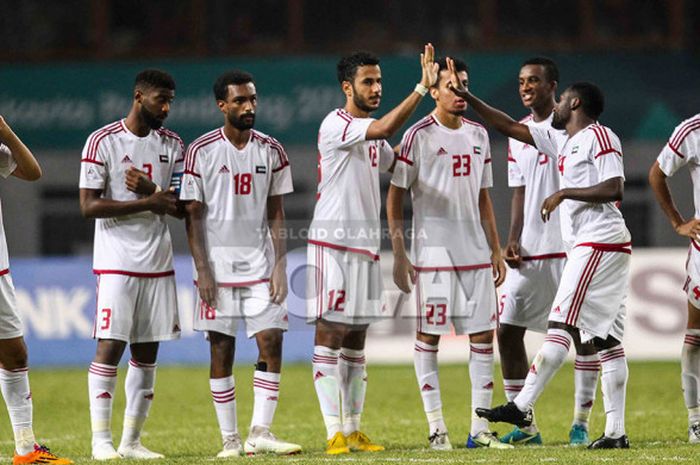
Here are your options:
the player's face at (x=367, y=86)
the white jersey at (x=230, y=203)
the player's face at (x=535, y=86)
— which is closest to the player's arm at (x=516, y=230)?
the player's face at (x=535, y=86)

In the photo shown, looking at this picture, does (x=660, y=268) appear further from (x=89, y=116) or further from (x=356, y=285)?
(x=89, y=116)

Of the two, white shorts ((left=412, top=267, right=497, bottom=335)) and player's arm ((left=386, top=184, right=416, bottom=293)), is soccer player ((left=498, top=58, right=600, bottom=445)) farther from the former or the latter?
player's arm ((left=386, top=184, right=416, bottom=293))

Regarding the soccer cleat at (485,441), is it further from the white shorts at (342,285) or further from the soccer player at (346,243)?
the white shorts at (342,285)

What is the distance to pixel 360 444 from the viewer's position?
8016 mm

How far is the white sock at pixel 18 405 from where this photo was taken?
7375 mm

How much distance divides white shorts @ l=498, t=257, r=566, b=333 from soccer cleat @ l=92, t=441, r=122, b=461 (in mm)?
2927

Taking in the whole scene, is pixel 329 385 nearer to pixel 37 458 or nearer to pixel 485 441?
pixel 485 441

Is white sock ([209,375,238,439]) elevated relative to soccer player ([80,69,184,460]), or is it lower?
lower

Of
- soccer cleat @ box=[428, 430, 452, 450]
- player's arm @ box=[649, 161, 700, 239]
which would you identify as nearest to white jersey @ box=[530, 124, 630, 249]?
player's arm @ box=[649, 161, 700, 239]

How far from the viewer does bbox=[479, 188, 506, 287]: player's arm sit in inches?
333

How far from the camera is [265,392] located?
25.4ft

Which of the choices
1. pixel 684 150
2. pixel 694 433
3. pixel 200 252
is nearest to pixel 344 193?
pixel 200 252

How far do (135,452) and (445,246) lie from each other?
2.53 meters

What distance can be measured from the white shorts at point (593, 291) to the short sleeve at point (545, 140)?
801 mm
